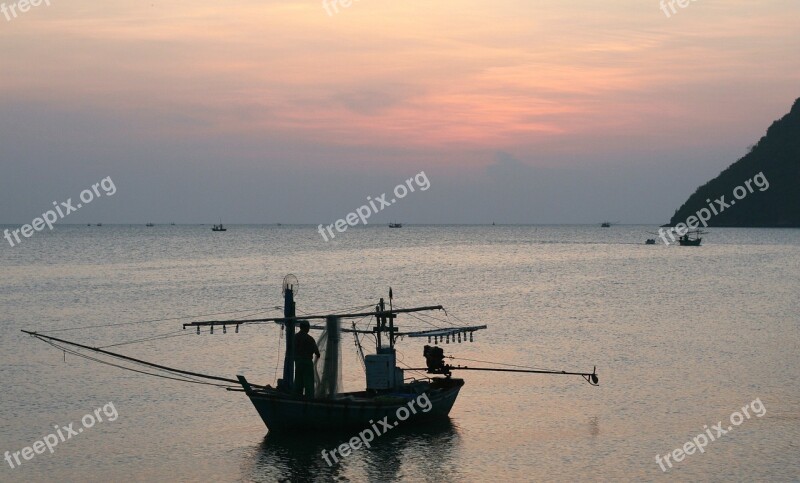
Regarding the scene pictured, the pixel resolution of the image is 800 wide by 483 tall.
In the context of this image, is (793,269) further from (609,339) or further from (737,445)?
(737,445)

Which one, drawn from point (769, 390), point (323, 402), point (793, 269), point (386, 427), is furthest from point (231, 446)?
point (793, 269)

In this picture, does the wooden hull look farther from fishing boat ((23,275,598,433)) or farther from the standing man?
the standing man

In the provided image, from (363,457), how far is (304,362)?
347 cm

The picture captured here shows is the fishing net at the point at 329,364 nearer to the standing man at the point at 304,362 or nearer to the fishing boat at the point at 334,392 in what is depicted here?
the fishing boat at the point at 334,392

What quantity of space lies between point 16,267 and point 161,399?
304ft

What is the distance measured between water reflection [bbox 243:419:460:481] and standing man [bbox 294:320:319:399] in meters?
1.25

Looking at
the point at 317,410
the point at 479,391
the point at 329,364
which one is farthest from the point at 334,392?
the point at 479,391

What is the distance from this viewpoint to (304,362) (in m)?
27.4

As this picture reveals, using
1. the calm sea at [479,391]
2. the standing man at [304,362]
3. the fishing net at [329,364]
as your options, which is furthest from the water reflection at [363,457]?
the fishing net at [329,364]

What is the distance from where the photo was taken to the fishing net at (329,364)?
27.9 meters

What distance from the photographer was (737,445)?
26438 millimetres

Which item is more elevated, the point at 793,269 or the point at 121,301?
the point at 793,269

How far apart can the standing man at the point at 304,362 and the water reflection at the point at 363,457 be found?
1.25 m

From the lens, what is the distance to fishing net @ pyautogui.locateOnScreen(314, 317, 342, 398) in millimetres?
27922
